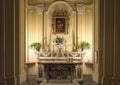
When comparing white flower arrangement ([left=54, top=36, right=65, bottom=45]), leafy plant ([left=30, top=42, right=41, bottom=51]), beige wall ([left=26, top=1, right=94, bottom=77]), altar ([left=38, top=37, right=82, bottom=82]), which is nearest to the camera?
altar ([left=38, top=37, right=82, bottom=82])

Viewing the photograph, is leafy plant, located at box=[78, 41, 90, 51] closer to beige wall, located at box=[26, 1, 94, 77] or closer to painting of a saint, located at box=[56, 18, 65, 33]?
beige wall, located at box=[26, 1, 94, 77]

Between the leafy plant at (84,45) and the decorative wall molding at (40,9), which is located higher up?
the decorative wall molding at (40,9)

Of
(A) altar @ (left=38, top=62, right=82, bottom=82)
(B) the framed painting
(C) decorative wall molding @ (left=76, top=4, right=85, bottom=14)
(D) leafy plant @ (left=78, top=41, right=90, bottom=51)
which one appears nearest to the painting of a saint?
(B) the framed painting

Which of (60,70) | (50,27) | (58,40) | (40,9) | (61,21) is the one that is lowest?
(60,70)

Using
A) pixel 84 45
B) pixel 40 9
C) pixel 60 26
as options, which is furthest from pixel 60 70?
pixel 40 9

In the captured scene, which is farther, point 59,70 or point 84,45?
point 84,45

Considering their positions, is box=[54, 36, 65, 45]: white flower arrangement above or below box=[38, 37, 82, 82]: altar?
above

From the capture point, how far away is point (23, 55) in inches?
653

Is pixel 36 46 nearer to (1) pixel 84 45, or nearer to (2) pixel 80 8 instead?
(1) pixel 84 45

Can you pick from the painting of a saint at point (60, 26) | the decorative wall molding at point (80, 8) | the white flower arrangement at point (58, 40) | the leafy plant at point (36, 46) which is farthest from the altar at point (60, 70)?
the decorative wall molding at point (80, 8)

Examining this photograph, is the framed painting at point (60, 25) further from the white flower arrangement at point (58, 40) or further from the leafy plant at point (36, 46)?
the leafy plant at point (36, 46)

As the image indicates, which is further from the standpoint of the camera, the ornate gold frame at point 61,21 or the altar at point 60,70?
the ornate gold frame at point 61,21
